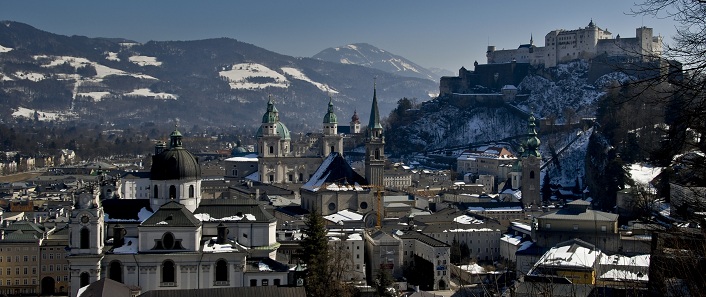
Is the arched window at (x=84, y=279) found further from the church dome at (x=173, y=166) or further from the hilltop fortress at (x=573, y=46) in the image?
the hilltop fortress at (x=573, y=46)

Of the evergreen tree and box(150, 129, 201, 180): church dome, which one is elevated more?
box(150, 129, 201, 180): church dome

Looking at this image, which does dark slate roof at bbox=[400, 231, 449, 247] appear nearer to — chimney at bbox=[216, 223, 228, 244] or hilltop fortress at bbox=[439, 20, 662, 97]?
chimney at bbox=[216, 223, 228, 244]

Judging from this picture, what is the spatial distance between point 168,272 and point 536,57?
76.8 metres

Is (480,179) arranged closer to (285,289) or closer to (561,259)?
(561,259)

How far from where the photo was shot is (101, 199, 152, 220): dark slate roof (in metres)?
38.2

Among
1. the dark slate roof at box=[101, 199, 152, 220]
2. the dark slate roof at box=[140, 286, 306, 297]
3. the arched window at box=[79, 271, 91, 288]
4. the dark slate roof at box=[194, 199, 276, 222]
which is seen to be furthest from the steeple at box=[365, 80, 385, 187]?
the dark slate roof at box=[140, 286, 306, 297]

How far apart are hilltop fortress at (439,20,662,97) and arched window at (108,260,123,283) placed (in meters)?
68.7

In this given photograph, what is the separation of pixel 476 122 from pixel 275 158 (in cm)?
3226

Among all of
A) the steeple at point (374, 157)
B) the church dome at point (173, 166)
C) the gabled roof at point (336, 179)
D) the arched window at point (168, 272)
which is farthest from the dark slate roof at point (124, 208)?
the steeple at point (374, 157)

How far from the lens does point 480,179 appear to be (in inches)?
3398

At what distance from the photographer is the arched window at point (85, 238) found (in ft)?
115

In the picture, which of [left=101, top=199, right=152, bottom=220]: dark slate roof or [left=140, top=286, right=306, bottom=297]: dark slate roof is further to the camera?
[left=101, top=199, right=152, bottom=220]: dark slate roof

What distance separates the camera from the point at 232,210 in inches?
1523

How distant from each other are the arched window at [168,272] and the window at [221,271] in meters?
1.58
